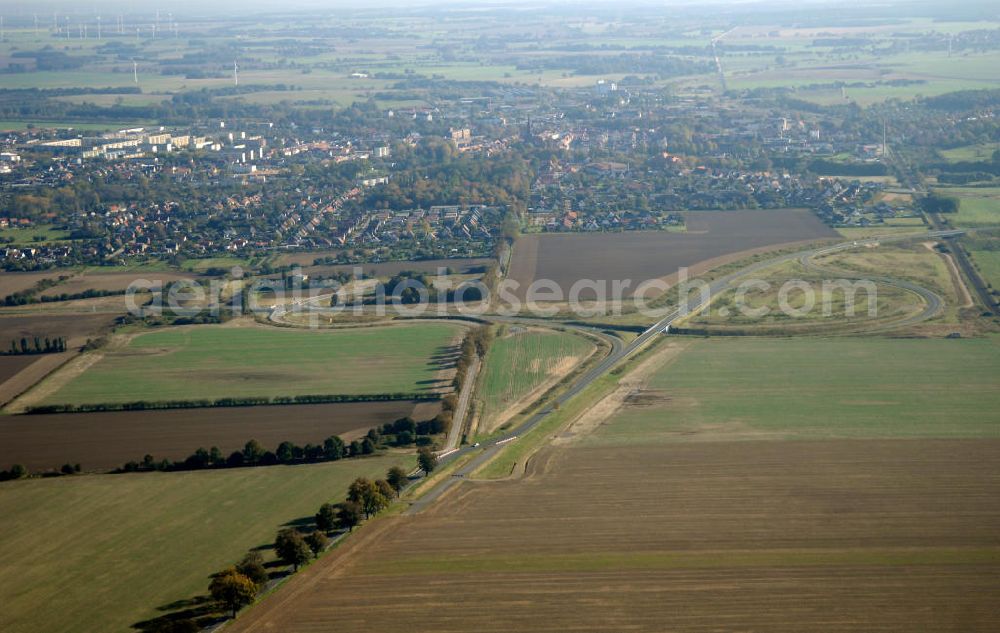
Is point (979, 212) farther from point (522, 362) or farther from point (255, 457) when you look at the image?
point (255, 457)

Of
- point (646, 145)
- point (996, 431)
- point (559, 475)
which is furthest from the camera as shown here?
point (646, 145)

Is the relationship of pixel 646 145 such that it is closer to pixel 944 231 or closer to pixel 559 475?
pixel 944 231

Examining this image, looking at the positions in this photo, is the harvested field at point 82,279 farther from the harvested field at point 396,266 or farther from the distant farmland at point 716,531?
the distant farmland at point 716,531

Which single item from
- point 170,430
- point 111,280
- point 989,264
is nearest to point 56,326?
point 111,280

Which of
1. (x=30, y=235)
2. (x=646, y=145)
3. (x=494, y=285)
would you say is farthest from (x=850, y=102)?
(x=30, y=235)

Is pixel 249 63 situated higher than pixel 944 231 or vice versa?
pixel 249 63

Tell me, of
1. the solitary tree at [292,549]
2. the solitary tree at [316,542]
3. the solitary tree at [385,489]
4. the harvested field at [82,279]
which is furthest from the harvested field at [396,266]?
the solitary tree at [292,549]

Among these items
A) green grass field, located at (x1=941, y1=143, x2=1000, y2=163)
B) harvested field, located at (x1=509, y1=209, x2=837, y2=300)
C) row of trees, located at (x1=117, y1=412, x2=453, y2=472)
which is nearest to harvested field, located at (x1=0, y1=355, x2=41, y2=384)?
row of trees, located at (x1=117, y1=412, x2=453, y2=472)

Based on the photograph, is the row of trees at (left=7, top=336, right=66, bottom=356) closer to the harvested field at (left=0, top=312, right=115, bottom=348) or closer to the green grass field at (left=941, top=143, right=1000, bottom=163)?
the harvested field at (left=0, top=312, right=115, bottom=348)
